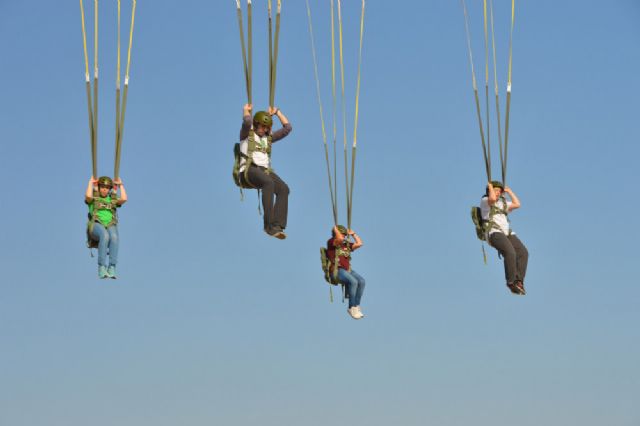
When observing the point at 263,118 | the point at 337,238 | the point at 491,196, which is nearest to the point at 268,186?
the point at 263,118

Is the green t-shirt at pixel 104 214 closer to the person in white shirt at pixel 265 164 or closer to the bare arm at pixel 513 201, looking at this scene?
the person in white shirt at pixel 265 164

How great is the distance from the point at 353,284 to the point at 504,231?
10.8 ft

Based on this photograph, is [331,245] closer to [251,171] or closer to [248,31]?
[251,171]

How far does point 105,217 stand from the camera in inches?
845

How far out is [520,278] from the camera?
21.9 m

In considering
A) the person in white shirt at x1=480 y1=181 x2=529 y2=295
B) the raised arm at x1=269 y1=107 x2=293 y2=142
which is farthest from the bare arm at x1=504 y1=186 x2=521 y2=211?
the raised arm at x1=269 y1=107 x2=293 y2=142

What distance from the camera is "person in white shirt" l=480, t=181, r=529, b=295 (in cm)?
2173

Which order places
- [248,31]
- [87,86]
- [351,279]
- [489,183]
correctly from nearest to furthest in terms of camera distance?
[248,31]
[87,86]
[489,183]
[351,279]

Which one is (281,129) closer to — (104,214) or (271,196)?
(271,196)

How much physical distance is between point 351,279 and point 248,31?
248 inches

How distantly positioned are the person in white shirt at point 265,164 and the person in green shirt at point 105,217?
232cm

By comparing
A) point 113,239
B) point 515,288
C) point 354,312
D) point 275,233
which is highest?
point 113,239

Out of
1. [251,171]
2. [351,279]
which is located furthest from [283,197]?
[351,279]

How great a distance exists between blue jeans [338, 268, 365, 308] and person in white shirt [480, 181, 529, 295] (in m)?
2.94
